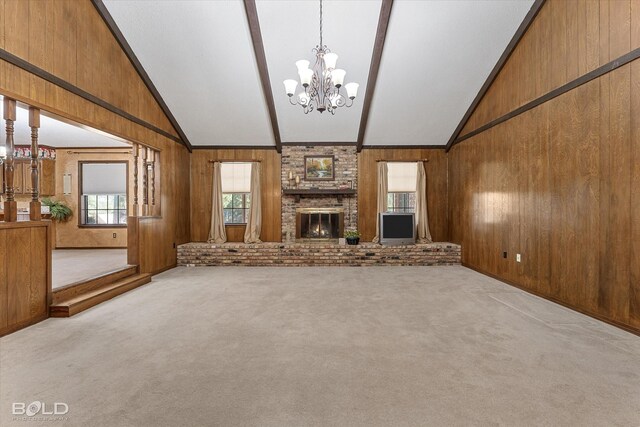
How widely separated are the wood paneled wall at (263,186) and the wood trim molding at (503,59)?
169 inches

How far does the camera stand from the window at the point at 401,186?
7461mm

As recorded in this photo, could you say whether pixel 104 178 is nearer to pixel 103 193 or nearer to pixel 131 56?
pixel 103 193

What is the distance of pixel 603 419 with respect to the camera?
1.69 meters

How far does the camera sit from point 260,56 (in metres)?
4.89

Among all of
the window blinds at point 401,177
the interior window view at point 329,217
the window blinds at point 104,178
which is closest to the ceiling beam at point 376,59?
the interior window view at point 329,217

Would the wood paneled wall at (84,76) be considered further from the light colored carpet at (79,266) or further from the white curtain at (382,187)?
the white curtain at (382,187)

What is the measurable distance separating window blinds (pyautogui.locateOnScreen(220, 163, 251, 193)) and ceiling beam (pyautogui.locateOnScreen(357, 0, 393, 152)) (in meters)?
2.99

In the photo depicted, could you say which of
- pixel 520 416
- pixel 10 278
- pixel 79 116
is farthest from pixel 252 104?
pixel 520 416

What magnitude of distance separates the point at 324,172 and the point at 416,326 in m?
4.93

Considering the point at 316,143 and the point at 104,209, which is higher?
the point at 316,143

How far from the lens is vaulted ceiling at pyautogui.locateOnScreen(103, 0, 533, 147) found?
167 inches

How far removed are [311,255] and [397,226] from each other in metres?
2.09

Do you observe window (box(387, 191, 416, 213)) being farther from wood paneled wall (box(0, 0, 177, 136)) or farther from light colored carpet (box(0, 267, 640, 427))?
wood paneled wall (box(0, 0, 177, 136))

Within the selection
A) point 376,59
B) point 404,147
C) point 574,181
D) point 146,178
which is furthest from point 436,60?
point 146,178
